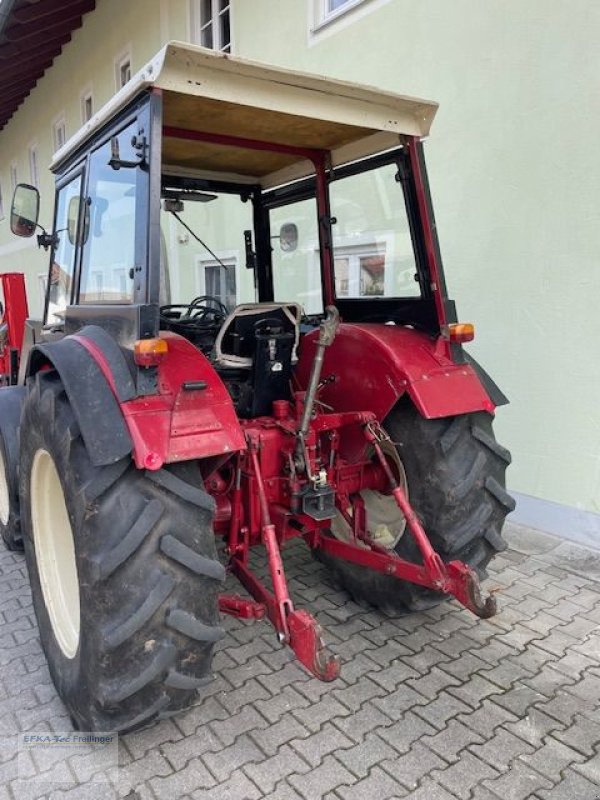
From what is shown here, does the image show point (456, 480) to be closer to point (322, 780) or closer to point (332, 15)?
point (322, 780)

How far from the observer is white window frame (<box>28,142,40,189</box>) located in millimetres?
13926

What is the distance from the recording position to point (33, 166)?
1427cm

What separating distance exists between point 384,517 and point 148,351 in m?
1.58

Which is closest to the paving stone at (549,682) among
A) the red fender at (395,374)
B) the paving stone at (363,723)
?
the paving stone at (363,723)

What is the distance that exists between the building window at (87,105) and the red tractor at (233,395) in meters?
8.42

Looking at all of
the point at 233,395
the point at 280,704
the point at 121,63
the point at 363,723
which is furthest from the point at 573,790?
the point at 121,63

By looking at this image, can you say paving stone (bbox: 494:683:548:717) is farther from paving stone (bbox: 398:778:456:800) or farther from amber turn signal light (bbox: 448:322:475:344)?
amber turn signal light (bbox: 448:322:475:344)

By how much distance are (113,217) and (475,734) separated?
7.78 feet

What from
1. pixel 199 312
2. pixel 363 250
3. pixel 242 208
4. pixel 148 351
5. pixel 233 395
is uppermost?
pixel 242 208

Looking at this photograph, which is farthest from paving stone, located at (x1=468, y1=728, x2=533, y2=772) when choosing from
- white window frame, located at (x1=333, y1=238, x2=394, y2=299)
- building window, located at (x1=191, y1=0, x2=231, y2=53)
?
building window, located at (x1=191, y1=0, x2=231, y2=53)

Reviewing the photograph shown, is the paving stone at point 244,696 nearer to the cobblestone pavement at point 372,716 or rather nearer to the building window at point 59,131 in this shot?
the cobblestone pavement at point 372,716

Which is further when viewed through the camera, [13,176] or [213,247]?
[13,176]

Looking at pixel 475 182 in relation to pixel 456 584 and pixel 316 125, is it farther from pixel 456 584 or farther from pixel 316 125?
pixel 456 584

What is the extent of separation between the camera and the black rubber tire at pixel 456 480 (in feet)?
8.28
